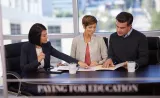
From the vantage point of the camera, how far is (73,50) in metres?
2.62

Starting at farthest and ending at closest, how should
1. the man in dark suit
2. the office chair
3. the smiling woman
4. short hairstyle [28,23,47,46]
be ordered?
the smiling woman
the man in dark suit
short hairstyle [28,23,47,46]
the office chair

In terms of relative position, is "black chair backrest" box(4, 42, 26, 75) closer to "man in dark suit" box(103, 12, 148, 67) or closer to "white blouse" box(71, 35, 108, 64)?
"white blouse" box(71, 35, 108, 64)

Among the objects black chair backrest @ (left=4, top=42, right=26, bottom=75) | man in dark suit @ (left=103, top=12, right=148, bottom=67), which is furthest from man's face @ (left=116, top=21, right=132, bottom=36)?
black chair backrest @ (left=4, top=42, right=26, bottom=75)

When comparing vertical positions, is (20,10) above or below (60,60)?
above

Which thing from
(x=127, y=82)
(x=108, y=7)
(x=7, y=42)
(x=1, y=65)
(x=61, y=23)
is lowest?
(x=127, y=82)

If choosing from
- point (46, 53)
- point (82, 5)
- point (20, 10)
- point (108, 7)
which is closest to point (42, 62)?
point (46, 53)

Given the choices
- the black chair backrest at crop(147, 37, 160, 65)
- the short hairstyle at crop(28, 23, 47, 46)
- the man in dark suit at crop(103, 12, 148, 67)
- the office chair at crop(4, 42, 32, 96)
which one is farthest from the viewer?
the black chair backrest at crop(147, 37, 160, 65)

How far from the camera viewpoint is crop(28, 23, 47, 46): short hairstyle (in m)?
2.23

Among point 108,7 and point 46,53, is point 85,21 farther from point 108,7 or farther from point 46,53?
point 46,53

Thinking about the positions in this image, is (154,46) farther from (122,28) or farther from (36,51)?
(36,51)

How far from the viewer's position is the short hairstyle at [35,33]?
2228 millimetres

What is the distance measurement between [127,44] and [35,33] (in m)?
0.89

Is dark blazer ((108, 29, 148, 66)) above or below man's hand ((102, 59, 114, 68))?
above

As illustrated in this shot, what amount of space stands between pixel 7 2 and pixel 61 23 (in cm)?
51
